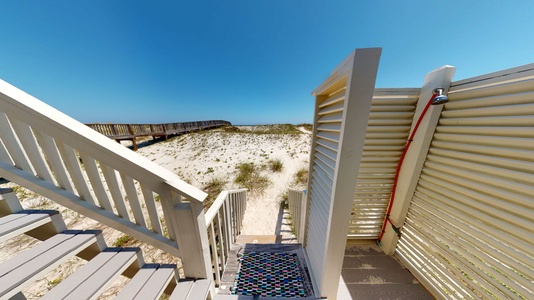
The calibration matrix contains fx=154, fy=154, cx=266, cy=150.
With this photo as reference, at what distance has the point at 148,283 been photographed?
121 centimetres

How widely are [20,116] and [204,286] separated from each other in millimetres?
1795

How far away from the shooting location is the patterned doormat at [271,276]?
6.52ft

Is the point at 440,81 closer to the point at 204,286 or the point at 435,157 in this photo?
the point at 435,157

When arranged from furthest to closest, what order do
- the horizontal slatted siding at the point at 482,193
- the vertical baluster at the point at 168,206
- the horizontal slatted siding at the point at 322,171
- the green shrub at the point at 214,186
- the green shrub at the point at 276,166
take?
the green shrub at the point at 276,166
the green shrub at the point at 214,186
the horizontal slatted siding at the point at 322,171
the horizontal slatted siding at the point at 482,193
the vertical baluster at the point at 168,206

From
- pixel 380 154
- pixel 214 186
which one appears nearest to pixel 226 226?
pixel 380 154

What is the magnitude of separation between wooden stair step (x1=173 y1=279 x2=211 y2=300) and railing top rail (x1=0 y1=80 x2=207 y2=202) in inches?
34.4

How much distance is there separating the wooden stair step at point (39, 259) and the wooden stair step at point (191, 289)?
0.80 metres

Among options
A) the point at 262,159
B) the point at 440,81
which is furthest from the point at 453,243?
the point at 262,159

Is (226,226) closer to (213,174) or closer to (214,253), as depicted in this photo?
(214,253)

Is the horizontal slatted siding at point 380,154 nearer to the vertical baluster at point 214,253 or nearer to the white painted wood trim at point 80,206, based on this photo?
the vertical baluster at point 214,253

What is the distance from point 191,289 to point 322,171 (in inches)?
67.7

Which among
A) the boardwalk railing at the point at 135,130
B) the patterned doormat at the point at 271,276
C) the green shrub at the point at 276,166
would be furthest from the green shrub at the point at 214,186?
the boardwalk railing at the point at 135,130

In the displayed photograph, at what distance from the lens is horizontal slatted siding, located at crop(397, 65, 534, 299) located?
51.3 inches

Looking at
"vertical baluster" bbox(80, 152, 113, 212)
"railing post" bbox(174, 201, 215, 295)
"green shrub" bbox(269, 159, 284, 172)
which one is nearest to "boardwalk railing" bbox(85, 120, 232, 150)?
"green shrub" bbox(269, 159, 284, 172)
